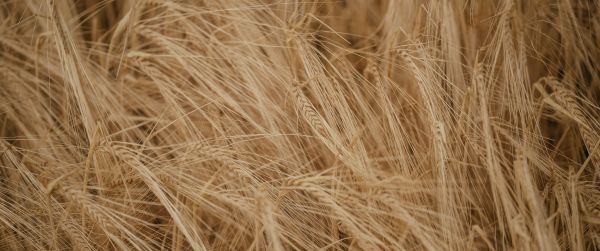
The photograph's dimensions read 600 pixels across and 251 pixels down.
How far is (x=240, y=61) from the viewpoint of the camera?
1.20m

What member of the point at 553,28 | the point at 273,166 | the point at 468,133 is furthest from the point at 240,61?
the point at 553,28

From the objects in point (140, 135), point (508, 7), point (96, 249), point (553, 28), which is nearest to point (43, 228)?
point (96, 249)

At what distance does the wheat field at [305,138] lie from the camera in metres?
0.98

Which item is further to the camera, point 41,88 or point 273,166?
point 41,88

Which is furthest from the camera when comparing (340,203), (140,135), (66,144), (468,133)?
(140,135)

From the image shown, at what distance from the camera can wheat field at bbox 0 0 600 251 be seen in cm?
98

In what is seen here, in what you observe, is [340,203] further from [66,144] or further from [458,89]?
[66,144]

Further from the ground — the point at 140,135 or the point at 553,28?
the point at 553,28

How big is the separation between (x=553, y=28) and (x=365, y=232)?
85cm

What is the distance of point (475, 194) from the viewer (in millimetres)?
1119

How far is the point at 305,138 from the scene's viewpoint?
4.03 ft

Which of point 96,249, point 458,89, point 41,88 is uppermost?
point 458,89

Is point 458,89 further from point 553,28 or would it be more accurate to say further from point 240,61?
point 240,61

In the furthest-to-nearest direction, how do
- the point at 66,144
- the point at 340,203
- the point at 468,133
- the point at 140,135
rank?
the point at 140,135 → the point at 66,144 → the point at 468,133 → the point at 340,203
